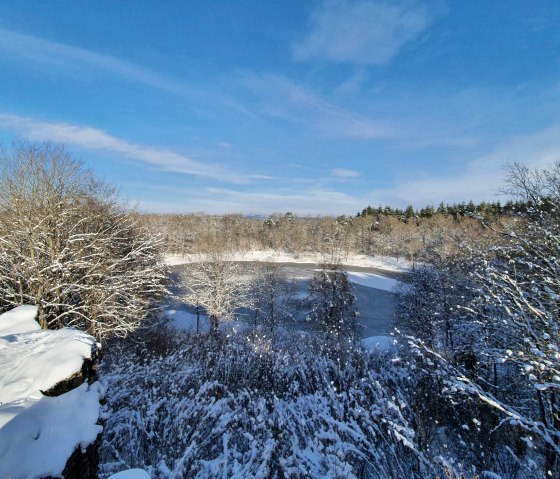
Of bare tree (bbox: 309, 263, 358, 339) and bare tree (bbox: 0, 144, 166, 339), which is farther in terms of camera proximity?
bare tree (bbox: 309, 263, 358, 339)

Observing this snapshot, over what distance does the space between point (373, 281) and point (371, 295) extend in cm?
887

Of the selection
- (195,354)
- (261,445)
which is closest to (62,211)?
(195,354)

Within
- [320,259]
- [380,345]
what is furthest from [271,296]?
[320,259]

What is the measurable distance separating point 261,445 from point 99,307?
9.49 meters

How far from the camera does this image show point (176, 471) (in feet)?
17.1

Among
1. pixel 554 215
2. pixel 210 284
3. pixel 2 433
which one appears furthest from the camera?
pixel 210 284

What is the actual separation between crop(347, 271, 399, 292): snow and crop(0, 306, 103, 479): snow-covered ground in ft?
161

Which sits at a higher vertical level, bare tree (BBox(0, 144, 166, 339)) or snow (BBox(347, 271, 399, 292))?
bare tree (BBox(0, 144, 166, 339))

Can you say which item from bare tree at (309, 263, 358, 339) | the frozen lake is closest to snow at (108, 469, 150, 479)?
the frozen lake

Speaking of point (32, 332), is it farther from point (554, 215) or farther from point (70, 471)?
point (554, 215)

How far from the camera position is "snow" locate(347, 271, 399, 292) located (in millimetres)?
51406

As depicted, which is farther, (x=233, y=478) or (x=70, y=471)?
(x=233, y=478)

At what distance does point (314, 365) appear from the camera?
12.4 meters

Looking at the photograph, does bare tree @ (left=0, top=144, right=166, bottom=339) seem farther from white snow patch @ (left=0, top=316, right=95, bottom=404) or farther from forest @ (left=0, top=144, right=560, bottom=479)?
white snow patch @ (left=0, top=316, right=95, bottom=404)
